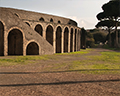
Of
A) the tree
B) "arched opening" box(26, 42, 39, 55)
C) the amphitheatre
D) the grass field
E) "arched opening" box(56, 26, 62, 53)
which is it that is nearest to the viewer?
the grass field

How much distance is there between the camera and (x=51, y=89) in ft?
12.9

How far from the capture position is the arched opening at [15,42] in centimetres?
1359

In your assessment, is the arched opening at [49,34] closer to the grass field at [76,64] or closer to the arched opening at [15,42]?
the arched opening at [15,42]

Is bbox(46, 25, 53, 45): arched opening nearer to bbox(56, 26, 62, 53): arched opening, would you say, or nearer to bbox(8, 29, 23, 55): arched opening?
bbox(56, 26, 62, 53): arched opening

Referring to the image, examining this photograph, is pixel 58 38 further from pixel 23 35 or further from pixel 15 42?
pixel 15 42

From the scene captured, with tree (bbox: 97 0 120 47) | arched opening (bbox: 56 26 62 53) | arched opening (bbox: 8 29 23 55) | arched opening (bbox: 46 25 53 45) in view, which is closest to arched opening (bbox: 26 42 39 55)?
arched opening (bbox: 8 29 23 55)

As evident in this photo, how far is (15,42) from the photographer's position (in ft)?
46.3

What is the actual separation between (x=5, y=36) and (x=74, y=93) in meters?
11.2

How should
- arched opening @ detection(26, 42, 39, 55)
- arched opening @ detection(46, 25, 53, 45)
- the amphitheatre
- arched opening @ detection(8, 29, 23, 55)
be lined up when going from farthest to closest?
arched opening @ detection(46, 25, 53, 45), arched opening @ detection(26, 42, 39, 55), arched opening @ detection(8, 29, 23, 55), the amphitheatre

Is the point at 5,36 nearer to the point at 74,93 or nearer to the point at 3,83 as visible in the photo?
the point at 3,83

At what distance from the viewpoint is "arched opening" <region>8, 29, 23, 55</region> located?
13585 mm

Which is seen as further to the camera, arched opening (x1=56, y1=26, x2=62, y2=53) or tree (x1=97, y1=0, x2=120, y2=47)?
tree (x1=97, y1=0, x2=120, y2=47)

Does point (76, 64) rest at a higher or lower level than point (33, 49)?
lower

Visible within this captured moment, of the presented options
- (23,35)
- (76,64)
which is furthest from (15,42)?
(76,64)
